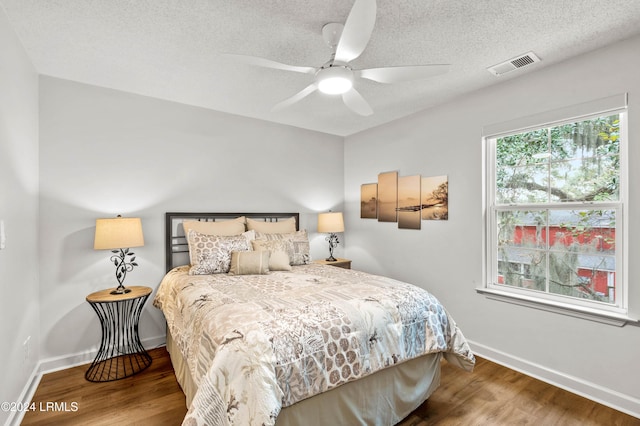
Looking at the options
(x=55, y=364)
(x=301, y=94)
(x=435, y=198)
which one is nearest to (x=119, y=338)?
(x=55, y=364)

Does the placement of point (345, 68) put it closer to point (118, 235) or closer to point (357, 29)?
point (357, 29)

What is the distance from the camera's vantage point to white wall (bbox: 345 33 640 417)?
224cm

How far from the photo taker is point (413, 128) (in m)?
3.81

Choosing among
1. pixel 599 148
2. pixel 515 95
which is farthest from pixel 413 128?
pixel 599 148

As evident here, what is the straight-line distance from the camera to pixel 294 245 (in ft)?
11.6

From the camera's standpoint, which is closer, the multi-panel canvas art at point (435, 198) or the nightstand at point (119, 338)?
the nightstand at point (119, 338)

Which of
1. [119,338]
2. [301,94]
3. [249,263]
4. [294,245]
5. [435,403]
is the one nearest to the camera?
[435,403]

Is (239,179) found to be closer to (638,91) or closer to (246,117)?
(246,117)

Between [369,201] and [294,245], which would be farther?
[369,201]

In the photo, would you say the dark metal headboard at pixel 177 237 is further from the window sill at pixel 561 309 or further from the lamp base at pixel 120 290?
the window sill at pixel 561 309

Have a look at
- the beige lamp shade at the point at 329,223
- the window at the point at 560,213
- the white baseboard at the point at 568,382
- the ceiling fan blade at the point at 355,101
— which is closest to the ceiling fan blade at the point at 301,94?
the ceiling fan blade at the point at 355,101

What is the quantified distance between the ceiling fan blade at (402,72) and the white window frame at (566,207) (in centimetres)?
130

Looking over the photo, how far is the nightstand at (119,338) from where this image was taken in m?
2.66

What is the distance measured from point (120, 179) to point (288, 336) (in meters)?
2.58
